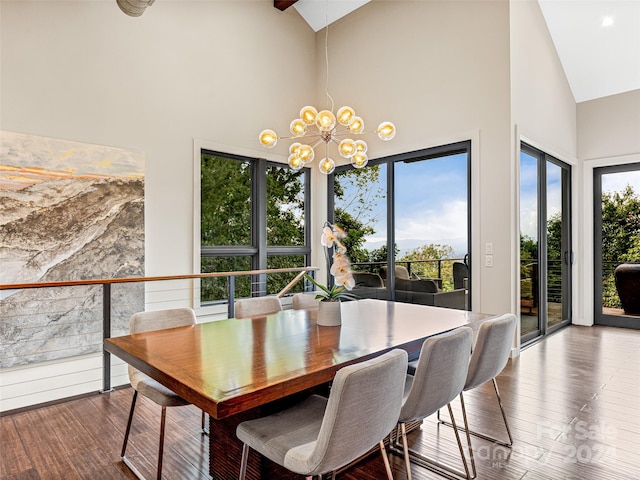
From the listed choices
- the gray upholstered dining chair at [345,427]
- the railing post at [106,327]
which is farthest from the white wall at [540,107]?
the railing post at [106,327]

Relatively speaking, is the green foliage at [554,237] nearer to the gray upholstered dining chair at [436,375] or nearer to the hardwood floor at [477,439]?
the hardwood floor at [477,439]

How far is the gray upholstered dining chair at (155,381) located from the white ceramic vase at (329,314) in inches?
33.3

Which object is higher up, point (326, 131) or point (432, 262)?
point (326, 131)

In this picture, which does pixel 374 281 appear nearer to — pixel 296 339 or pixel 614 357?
pixel 614 357

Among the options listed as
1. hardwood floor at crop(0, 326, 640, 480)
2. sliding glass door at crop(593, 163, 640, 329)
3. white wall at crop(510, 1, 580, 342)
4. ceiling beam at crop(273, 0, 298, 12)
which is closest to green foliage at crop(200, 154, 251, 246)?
hardwood floor at crop(0, 326, 640, 480)

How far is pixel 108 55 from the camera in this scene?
400 centimetres

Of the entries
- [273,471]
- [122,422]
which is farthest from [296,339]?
[122,422]

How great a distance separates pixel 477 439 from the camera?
2506 mm

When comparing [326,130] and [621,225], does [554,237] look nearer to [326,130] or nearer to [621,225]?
[621,225]

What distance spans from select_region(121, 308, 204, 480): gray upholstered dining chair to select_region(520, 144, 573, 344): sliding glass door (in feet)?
11.9

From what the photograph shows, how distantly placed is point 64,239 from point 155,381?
89.1 inches

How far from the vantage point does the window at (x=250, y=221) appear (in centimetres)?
485

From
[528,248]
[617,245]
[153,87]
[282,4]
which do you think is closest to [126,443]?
[153,87]

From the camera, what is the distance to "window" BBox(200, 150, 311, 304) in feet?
15.9
